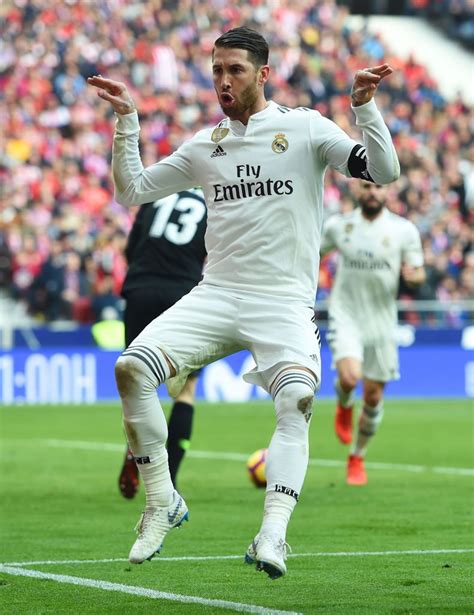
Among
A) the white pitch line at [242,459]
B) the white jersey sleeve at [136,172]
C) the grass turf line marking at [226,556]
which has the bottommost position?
the white pitch line at [242,459]

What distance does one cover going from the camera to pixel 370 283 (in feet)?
42.0

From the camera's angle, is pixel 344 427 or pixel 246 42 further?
pixel 344 427

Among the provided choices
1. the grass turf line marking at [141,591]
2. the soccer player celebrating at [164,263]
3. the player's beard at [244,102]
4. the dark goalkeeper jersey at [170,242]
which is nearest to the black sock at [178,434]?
the soccer player celebrating at [164,263]

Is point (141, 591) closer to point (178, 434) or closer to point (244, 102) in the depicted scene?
point (244, 102)

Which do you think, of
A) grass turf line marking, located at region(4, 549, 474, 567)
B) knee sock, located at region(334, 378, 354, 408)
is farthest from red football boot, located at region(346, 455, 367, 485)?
grass turf line marking, located at region(4, 549, 474, 567)

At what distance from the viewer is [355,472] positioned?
1222cm

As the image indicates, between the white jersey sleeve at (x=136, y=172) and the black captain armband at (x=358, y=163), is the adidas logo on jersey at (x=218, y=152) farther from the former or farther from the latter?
the black captain armband at (x=358, y=163)

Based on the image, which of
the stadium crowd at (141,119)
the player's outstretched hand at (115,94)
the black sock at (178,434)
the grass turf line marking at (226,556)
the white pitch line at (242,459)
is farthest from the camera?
the stadium crowd at (141,119)

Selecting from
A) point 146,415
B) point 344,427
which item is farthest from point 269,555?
point 344,427

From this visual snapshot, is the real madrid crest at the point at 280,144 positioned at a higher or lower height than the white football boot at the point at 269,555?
higher

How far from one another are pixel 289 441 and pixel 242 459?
803 centimetres

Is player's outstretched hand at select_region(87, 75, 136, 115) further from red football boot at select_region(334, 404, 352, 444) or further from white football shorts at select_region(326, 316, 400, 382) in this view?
red football boot at select_region(334, 404, 352, 444)

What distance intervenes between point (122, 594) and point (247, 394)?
1781 cm

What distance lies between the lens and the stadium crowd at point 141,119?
23.2 meters
